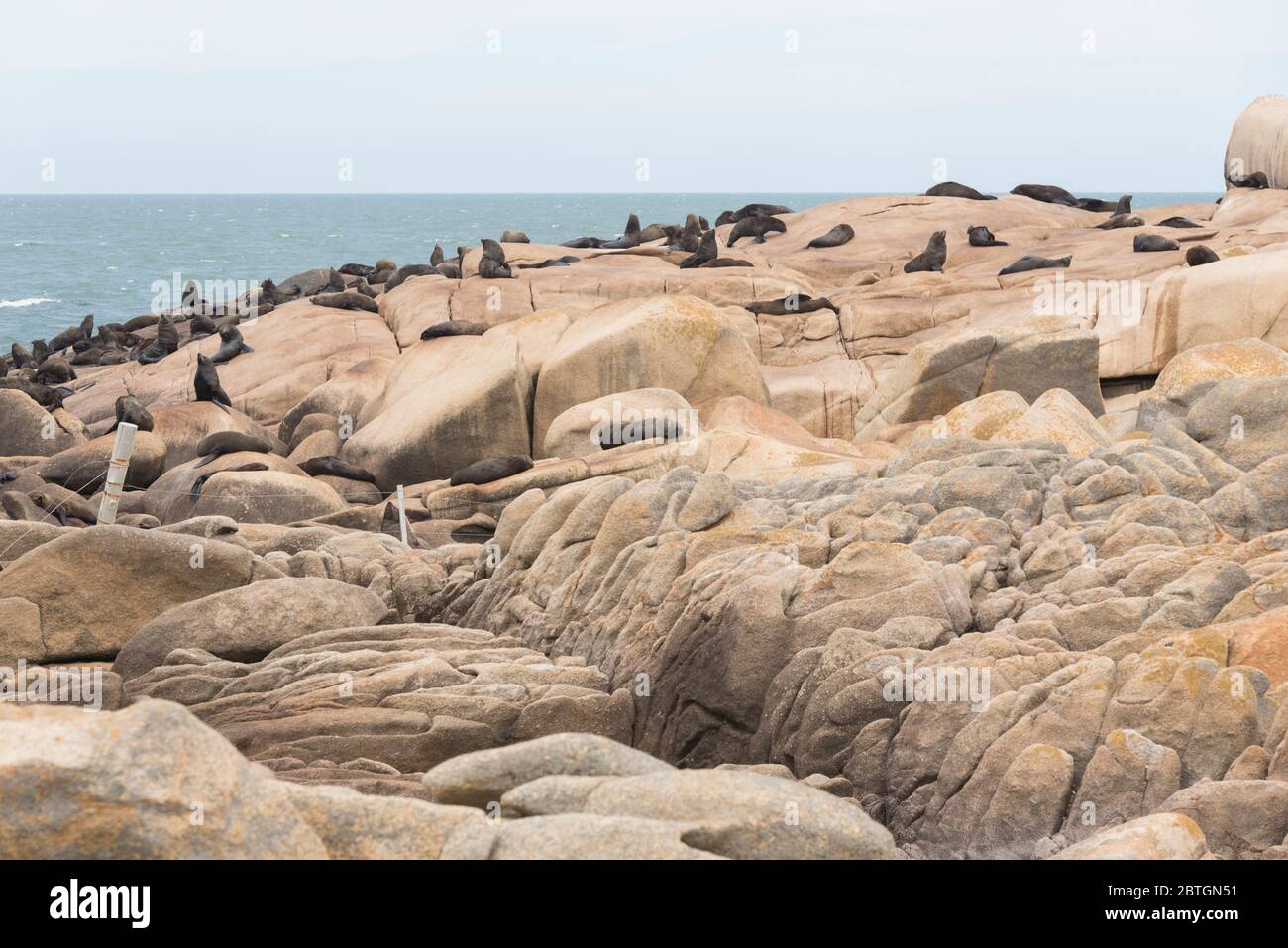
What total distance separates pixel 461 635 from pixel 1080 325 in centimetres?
1190

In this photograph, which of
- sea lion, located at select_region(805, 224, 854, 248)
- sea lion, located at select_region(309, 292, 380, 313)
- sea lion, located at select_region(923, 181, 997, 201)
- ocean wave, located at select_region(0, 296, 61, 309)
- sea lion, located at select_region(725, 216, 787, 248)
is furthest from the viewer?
ocean wave, located at select_region(0, 296, 61, 309)

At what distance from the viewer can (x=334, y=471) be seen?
21.2 metres

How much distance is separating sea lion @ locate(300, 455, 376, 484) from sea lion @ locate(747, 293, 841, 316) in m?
9.08

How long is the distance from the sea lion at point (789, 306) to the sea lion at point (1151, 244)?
282 inches

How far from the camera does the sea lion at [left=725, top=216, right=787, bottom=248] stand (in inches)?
1545

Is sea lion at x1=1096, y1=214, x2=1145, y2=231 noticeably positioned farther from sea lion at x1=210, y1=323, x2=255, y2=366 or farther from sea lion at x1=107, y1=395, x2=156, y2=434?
→ sea lion at x1=107, y1=395, x2=156, y2=434

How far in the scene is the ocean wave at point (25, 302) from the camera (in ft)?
216

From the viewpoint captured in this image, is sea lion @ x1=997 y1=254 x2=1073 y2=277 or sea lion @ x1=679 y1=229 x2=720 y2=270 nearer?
sea lion @ x1=997 y1=254 x2=1073 y2=277

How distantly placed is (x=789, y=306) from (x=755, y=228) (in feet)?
43.8

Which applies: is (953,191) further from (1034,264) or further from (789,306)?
(789,306)

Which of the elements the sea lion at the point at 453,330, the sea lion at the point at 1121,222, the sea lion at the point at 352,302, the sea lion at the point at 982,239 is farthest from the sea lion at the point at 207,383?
the sea lion at the point at 1121,222

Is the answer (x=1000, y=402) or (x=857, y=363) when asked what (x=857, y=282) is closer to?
(x=857, y=363)

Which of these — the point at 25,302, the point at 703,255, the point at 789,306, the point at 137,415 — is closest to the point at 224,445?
the point at 137,415

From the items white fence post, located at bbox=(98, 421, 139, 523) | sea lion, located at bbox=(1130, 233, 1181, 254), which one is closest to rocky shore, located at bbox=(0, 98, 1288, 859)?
white fence post, located at bbox=(98, 421, 139, 523)
